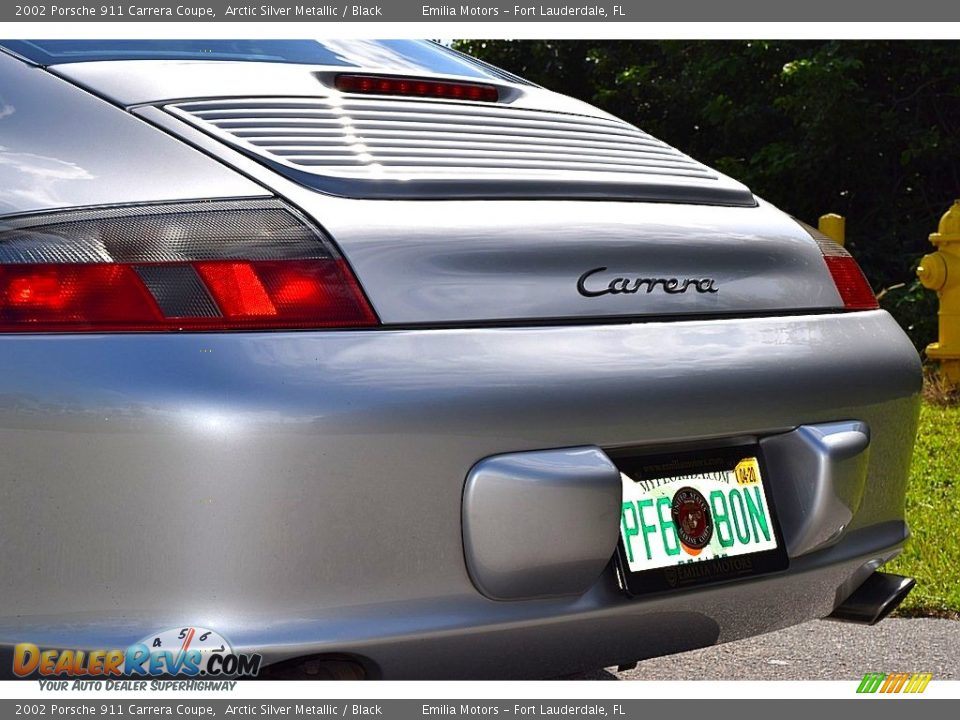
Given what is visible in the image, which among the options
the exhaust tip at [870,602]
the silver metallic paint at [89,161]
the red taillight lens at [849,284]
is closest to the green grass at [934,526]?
Result: the exhaust tip at [870,602]

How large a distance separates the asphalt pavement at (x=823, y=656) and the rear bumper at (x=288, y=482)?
1278 millimetres

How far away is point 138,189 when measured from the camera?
2.12 meters

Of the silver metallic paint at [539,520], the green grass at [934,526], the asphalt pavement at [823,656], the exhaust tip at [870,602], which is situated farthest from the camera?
the green grass at [934,526]

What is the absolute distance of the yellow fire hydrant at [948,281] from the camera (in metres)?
8.31

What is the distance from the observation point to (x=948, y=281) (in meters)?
8.41

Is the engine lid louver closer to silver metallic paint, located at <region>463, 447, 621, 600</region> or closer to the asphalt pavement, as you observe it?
silver metallic paint, located at <region>463, 447, 621, 600</region>

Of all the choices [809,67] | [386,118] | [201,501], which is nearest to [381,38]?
[386,118]

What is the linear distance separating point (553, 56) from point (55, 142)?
49.7 feet

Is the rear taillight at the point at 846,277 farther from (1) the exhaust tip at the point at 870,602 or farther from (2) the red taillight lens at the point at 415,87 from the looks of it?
(2) the red taillight lens at the point at 415,87

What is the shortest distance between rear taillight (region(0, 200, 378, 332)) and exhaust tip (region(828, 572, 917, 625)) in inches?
52.4

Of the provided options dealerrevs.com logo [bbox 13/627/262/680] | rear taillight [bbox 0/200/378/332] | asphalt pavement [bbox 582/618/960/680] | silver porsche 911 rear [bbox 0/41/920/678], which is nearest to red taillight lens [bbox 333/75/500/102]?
silver porsche 911 rear [bbox 0/41/920/678]

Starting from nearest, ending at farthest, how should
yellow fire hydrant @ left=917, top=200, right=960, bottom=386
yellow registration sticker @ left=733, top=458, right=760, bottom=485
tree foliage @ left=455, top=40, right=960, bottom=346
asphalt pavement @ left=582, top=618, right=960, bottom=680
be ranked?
yellow registration sticker @ left=733, top=458, right=760, bottom=485
asphalt pavement @ left=582, top=618, right=960, bottom=680
yellow fire hydrant @ left=917, top=200, right=960, bottom=386
tree foliage @ left=455, top=40, right=960, bottom=346

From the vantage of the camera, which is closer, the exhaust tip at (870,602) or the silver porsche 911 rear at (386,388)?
the silver porsche 911 rear at (386,388)

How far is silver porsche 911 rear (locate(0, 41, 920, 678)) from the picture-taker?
A: 1.95 metres
